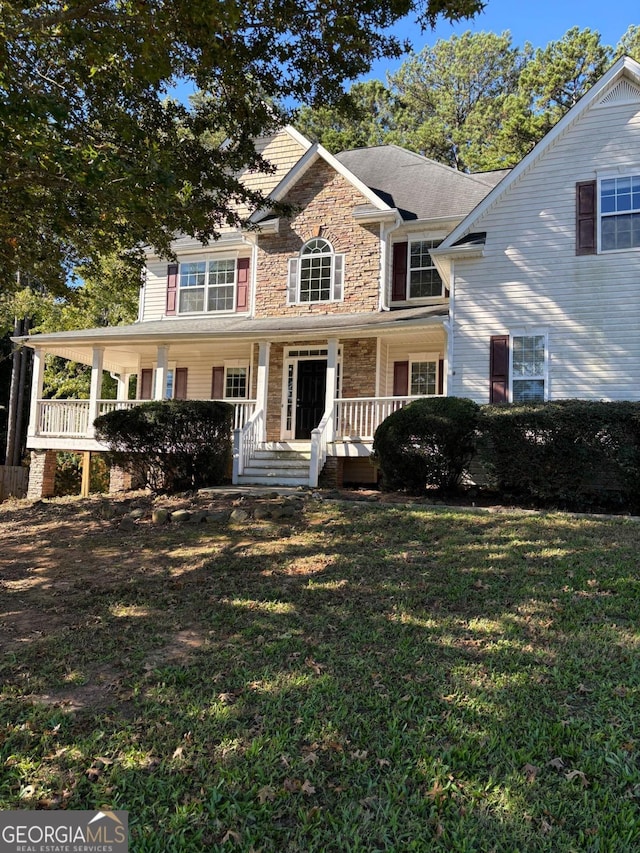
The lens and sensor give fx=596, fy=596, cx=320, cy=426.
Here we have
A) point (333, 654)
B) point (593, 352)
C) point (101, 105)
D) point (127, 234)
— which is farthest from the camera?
point (593, 352)

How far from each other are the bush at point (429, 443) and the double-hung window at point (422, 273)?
5704 mm

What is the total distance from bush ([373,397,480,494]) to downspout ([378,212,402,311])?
5484 mm

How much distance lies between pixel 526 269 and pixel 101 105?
27.2 feet

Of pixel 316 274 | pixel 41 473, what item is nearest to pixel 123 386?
pixel 41 473

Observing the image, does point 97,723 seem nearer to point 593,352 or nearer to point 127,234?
point 127,234

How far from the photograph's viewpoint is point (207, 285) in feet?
56.4

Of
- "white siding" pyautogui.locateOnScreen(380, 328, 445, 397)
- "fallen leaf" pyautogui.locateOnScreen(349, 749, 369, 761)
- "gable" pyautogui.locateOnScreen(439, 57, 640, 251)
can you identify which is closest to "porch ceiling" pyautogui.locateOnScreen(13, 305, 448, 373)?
"white siding" pyautogui.locateOnScreen(380, 328, 445, 397)

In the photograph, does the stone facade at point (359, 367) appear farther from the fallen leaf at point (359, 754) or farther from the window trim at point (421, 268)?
the fallen leaf at point (359, 754)

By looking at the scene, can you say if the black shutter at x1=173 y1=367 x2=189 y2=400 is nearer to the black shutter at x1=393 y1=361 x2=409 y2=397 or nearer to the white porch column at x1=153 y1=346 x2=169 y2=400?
the white porch column at x1=153 y1=346 x2=169 y2=400

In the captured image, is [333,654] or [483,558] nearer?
[333,654]

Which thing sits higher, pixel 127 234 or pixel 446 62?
pixel 446 62

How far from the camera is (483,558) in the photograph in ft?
20.5

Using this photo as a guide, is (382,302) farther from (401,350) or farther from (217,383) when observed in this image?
(217,383)

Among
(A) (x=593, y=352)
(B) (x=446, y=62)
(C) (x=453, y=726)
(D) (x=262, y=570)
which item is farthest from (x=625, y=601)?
(B) (x=446, y=62)
